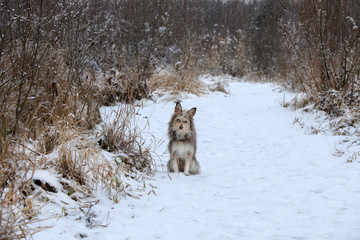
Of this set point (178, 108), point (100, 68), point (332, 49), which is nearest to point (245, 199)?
point (178, 108)

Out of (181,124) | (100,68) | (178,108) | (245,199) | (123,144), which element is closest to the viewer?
(245,199)

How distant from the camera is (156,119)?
806cm

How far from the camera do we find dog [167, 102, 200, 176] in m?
5.16

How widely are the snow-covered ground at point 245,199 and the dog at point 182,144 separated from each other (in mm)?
180

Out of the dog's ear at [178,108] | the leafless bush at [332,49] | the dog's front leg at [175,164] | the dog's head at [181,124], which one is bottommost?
the dog's front leg at [175,164]

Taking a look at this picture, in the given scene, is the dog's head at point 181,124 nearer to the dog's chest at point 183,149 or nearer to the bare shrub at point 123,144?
the dog's chest at point 183,149

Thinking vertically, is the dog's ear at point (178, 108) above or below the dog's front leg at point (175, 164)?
above

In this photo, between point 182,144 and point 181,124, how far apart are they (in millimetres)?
315

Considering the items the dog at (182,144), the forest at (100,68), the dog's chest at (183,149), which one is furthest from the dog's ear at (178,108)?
the forest at (100,68)

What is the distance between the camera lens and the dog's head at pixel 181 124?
5.14 metres

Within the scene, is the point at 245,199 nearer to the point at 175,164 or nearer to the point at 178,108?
the point at 175,164

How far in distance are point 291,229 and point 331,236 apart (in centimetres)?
33

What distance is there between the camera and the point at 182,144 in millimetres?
5188

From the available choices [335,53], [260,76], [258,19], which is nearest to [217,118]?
[335,53]
